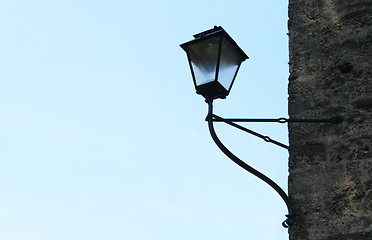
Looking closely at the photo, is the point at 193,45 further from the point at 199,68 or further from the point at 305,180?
the point at 305,180

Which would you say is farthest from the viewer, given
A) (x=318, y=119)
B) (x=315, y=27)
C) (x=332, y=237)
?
(x=315, y=27)

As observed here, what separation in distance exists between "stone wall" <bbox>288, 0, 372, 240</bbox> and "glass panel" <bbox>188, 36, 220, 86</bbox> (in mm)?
476

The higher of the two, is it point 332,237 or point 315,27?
point 315,27

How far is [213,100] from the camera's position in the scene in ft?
12.8

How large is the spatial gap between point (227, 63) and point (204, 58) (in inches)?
5.3

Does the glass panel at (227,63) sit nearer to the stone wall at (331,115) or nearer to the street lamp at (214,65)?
the street lamp at (214,65)

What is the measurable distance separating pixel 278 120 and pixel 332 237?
0.71m

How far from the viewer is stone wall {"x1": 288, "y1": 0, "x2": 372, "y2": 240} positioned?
350cm

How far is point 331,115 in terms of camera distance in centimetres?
375

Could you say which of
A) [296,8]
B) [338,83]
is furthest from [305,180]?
[296,8]

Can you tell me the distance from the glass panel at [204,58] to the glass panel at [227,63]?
0.04 metres

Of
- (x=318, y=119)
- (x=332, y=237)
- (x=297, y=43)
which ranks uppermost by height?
(x=297, y=43)

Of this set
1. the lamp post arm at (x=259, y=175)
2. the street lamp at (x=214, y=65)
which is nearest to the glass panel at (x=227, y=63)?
the street lamp at (x=214, y=65)

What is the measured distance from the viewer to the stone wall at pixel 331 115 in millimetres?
3502
